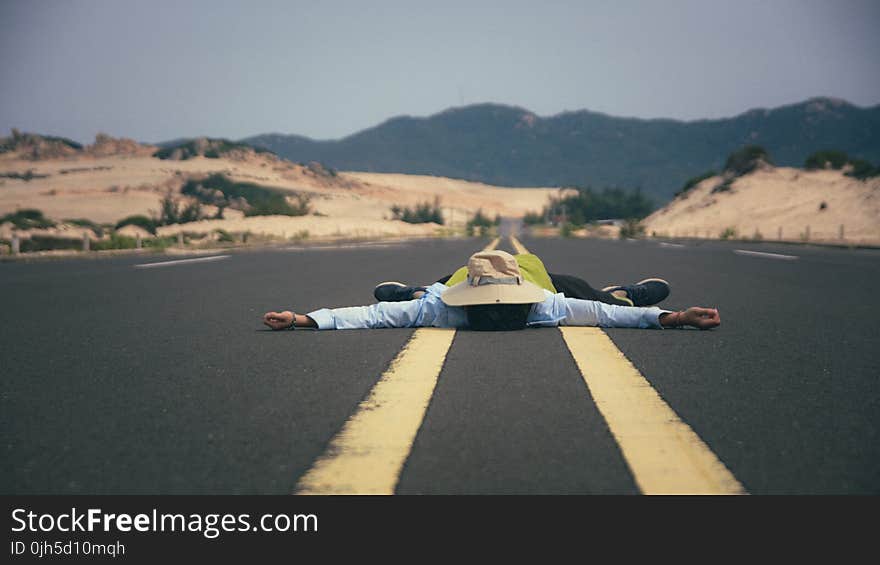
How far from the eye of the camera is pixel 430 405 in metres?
4.17

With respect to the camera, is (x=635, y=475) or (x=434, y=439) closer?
(x=635, y=475)

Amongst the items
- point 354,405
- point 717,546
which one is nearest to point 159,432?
point 354,405

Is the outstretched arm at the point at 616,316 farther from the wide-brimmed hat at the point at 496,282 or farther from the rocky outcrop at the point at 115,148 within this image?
the rocky outcrop at the point at 115,148

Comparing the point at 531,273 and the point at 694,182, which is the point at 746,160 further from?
the point at 531,273

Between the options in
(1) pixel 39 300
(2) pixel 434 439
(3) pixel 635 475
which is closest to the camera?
(3) pixel 635 475

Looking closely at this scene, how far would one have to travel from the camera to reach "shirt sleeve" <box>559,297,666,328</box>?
6.95m

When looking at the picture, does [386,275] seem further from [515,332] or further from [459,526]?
[459,526]

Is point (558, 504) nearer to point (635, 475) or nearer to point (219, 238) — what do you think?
point (635, 475)

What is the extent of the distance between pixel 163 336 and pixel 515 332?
2564 millimetres

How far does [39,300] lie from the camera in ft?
32.8

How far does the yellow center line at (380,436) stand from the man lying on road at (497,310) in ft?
3.77

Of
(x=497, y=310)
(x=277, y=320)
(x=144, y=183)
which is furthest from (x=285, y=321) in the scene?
(x=144, y=183)

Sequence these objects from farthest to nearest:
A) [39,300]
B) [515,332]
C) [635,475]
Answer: [39,300] < [515,332] < [635,475]

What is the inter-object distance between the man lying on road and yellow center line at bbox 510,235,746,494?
1.16 metres
